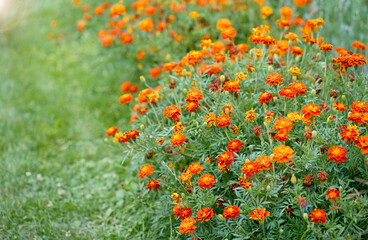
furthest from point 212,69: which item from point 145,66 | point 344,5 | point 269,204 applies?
point 344,5

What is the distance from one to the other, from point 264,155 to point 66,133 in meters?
2.66

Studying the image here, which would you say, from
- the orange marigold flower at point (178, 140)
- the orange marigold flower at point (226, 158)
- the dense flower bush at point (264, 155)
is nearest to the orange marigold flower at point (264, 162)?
the dense flower bush at point (264, 155)

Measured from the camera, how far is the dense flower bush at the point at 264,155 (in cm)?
198

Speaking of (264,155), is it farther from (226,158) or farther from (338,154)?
(338,154)

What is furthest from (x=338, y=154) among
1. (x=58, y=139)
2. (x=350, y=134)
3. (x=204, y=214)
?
(x=58, y=139)

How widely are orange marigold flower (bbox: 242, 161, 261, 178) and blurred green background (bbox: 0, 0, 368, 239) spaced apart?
46.5 inches

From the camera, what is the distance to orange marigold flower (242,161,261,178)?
1.97 meters

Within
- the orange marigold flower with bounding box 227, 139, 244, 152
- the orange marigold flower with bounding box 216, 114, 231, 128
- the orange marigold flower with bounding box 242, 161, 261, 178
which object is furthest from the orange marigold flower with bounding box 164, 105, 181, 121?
the orange marigold flower with bounding box 242, 161, 261, 178

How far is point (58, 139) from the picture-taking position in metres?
4.07

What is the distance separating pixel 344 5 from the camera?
3.80 meters

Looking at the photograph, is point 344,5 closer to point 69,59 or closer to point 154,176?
point 154,176

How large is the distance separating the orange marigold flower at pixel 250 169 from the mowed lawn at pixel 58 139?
1233 millimetres

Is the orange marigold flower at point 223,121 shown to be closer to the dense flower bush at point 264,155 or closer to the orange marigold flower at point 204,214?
the dense flower bush at point 264,155

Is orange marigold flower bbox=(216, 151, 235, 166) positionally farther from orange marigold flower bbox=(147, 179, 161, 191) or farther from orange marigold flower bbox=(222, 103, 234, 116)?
orange marigold flower bbox=(147, 179, 161, 191)
